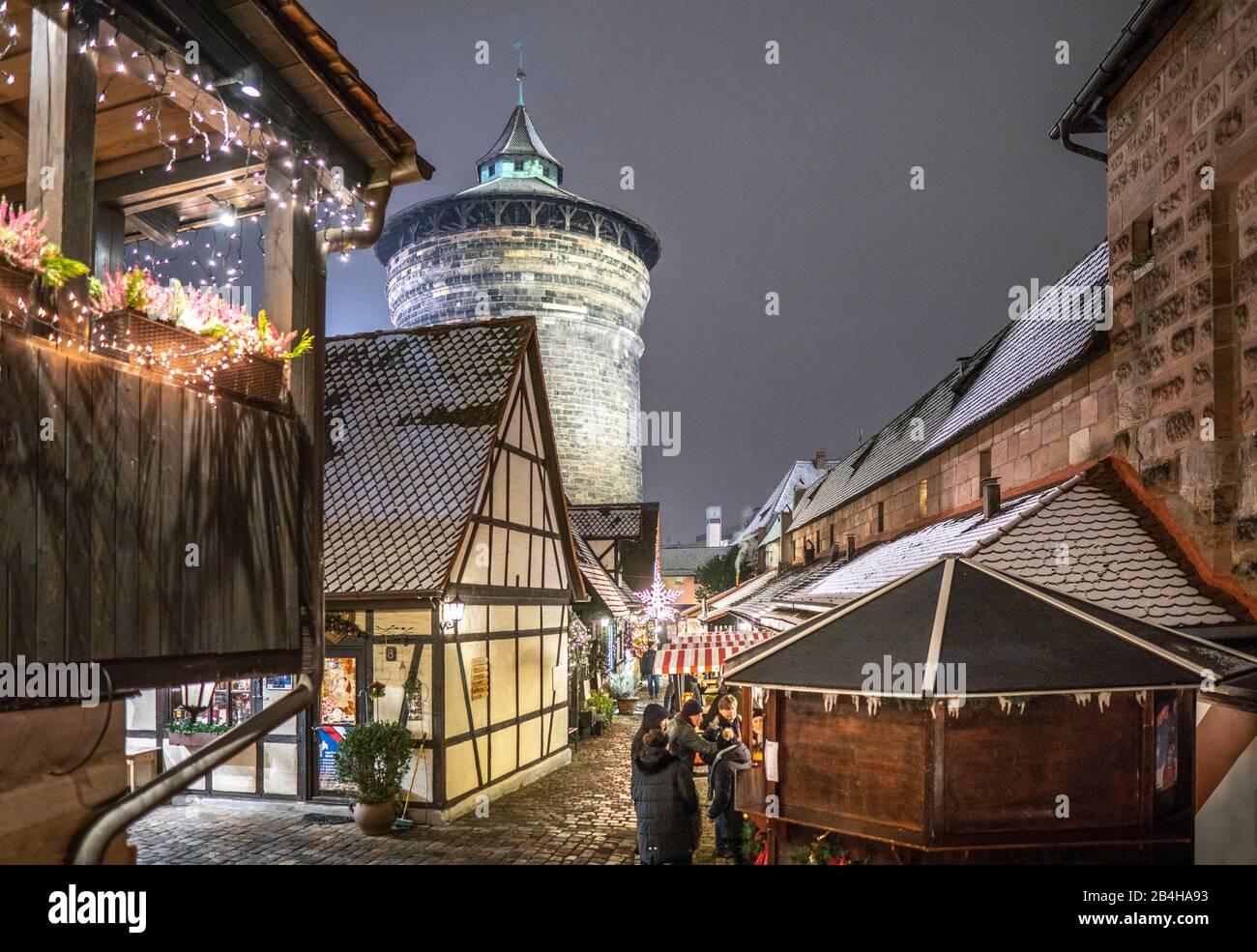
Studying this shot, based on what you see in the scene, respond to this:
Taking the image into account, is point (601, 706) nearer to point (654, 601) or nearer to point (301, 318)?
point (654, 601)

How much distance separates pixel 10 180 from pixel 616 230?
3261cm

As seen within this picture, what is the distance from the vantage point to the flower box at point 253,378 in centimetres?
514

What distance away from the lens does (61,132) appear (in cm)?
428

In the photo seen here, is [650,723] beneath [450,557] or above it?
beneath

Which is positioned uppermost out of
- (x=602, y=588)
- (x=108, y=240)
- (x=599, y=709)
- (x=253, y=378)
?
(x=108, y=240)

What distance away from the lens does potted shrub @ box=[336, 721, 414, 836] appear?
10.4 meters

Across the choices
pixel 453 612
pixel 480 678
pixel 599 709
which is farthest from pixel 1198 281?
pixel 599 709

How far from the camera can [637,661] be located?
2864 cm

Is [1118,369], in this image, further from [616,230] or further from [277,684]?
[616,230]

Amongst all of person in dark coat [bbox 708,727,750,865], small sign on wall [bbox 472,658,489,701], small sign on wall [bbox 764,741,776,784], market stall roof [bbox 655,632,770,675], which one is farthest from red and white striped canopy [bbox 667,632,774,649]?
small sign on wall [bbox 764,741,776,784]

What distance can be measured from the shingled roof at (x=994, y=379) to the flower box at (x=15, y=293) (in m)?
8.68

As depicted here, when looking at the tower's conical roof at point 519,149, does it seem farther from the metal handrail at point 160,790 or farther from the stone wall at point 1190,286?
the metal handrail at point 160,790

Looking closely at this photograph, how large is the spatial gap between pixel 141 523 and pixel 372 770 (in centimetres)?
682

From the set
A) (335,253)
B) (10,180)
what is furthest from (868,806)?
(10,180)
